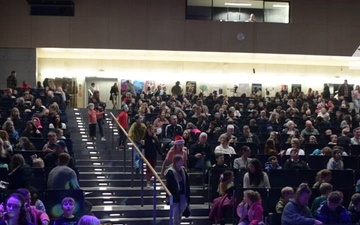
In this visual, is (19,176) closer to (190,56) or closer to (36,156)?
(36,156)

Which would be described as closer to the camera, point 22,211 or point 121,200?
point 22,211

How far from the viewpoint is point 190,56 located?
33688mm

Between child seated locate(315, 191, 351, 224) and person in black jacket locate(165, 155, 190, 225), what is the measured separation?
8.16 feet

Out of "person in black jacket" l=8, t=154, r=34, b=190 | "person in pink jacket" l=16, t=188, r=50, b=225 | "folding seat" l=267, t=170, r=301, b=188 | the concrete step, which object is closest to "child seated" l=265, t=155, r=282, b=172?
"folding seat" l=267, t=170, r=301, b=188

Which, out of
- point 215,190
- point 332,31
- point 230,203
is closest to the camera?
point 230,203

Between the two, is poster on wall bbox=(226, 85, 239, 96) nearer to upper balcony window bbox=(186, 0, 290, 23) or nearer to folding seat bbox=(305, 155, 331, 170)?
upper balcony window bbox=(186, 0, 290, 23)

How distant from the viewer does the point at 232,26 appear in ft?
105

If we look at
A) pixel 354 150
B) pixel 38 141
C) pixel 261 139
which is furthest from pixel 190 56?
pixel 38 141

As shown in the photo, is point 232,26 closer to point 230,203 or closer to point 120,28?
point 120,28

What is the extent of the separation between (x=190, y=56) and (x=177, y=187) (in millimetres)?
21898

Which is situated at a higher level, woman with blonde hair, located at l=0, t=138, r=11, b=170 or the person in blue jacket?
woman with blonde hair, located at l=0, t=138, r=11, b=170

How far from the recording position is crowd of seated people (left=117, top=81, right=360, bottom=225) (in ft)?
47.8

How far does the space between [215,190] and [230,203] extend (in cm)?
134

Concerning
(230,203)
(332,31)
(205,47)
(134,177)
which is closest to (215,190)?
(230,203)
